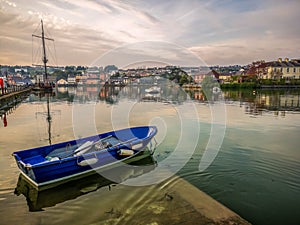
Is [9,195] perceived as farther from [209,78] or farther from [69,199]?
[209,78]

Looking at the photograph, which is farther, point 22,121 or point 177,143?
point 22,121

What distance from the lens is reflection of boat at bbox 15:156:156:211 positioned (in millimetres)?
6195

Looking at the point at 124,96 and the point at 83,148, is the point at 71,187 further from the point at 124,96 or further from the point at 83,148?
the point at 124,96

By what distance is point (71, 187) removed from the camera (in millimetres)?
6922

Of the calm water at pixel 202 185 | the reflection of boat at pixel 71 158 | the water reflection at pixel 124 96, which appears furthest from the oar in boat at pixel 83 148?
the water reflection at pixel 124 96

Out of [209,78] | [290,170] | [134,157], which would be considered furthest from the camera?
[209,78]

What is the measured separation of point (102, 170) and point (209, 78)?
2558 inches

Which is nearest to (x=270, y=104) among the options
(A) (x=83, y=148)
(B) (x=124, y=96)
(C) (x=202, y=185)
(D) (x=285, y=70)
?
(C) (x=202, y=185)

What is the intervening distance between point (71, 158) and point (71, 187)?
0.90 m

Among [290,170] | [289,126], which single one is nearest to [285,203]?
[290,170]

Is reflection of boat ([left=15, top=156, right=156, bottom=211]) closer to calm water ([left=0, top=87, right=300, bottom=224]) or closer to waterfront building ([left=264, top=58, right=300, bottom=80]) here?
calm water ([left=0, top=87, right=300, bottom=224])

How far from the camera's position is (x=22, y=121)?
16.9 meters

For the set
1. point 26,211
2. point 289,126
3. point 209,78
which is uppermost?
point 209,78

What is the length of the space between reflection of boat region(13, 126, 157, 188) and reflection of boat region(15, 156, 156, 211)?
0.73 feet
